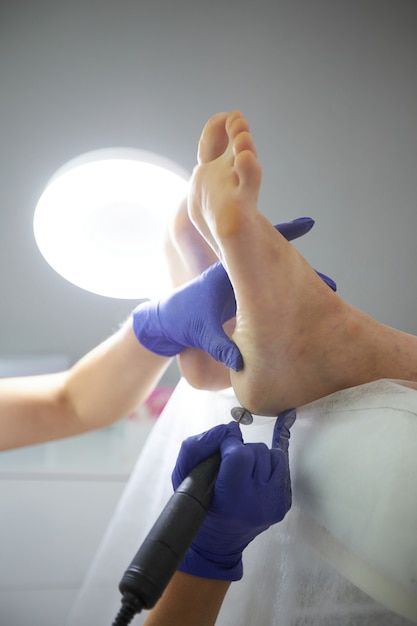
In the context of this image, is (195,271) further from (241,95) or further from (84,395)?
(241,95)

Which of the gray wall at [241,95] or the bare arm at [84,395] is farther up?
the gray wall at [241,95]

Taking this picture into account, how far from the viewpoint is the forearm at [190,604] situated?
1.89 feet

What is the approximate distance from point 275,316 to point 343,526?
0.25 metres

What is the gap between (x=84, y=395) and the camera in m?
0.95

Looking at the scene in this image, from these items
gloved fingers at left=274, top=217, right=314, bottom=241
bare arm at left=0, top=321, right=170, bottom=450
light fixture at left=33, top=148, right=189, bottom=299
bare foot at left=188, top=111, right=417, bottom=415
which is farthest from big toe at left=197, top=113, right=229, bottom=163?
bare arm at left=0, top=321, right=170, bottom=450

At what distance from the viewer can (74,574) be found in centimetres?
129

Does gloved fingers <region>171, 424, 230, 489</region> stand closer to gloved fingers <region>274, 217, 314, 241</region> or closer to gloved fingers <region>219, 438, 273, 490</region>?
gloved fingers <region>219, 438, 273, 490</region>

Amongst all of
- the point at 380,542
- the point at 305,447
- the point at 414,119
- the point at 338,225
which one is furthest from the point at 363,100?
the point at 380,542

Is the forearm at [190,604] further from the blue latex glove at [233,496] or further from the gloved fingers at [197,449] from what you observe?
the gloved fingers at [197,449]

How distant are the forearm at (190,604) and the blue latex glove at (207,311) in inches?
11.0

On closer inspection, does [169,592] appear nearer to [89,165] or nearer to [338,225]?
[89,165]

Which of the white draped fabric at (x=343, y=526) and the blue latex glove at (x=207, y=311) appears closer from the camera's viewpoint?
the white draped fabric at (x=343, y=526)

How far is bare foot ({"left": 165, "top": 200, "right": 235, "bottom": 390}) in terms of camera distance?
85 cm

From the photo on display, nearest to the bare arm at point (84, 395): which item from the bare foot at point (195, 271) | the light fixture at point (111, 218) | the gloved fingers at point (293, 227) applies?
the bare foot at point (195, 271)
